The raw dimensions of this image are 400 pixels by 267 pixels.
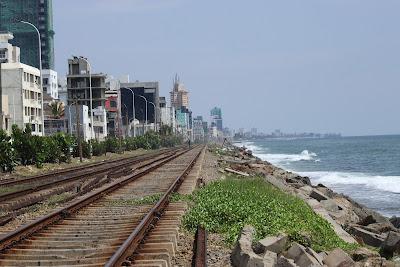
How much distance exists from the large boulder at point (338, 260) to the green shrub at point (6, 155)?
2966 cm

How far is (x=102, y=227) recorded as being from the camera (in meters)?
13.5

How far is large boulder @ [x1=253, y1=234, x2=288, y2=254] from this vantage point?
10.5 meters

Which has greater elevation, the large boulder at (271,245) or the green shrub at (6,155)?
the green shrub at (6,155)

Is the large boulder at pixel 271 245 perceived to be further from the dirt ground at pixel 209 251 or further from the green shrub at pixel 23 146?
the green shrub at pixel 23 146

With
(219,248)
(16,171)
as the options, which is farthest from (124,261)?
(16,171)

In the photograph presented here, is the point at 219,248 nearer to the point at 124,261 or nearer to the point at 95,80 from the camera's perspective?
the point at 124,261

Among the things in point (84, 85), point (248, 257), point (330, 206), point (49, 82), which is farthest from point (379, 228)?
point (49, 82)

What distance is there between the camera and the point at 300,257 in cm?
987

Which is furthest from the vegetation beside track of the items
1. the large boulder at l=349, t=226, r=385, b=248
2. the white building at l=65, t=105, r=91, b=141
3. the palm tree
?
the palm tree

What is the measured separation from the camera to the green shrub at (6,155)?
1451 inches

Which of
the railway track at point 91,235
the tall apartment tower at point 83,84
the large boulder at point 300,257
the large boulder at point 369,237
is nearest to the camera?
the large boulder at point 300,257

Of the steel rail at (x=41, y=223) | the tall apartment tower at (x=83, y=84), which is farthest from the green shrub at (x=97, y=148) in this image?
the tall apartment tower at (x=83, y=84)

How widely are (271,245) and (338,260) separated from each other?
116 cm

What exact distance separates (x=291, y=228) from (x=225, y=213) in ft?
6.63
